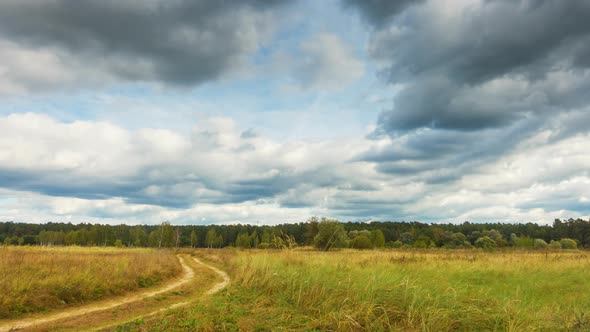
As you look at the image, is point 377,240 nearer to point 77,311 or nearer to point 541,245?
point 541,245

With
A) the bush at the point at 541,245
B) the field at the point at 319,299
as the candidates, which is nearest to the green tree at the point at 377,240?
the bush at the point at 541,245

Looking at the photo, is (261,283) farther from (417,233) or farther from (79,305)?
(417,233)

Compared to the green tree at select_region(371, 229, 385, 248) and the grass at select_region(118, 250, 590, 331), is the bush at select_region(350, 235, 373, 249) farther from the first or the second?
the grass at select_region(118, 250, 590, 331)

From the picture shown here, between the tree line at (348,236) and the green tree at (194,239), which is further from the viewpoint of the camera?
the green tree at (194,239)

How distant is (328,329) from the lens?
7.91 m

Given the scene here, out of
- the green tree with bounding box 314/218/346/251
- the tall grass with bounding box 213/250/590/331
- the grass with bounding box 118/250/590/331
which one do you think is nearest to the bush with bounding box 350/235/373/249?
the green tree with bounding box 314/218/346/251

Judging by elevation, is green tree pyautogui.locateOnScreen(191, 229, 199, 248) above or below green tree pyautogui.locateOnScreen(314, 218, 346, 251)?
below

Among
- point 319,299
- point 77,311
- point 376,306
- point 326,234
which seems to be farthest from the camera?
point 326,234

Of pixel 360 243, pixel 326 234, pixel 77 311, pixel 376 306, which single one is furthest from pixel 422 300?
pixel 360 243

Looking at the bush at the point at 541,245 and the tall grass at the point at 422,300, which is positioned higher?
the tall grass at the point at 422,300

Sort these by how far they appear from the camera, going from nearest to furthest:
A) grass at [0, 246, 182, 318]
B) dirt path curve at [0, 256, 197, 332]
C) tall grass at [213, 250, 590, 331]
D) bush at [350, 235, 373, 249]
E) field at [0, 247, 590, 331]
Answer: tall grass at [213, 250, 590, 331], field at [0, 247, 590, 331], dirt path curve at [0, 256, 197, 332], grass at [0, 246, 182, 318], bush at [350, 235, 373, 249]

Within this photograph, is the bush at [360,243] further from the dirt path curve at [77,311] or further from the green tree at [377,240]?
the dirt path curve at [77,311]

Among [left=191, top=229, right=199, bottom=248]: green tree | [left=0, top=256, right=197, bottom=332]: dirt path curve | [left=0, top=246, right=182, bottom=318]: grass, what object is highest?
[left=0, top=246, right=182, bottom=318]: grass

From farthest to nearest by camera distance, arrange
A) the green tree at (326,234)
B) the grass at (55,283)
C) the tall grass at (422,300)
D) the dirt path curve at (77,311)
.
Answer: the green tree at (326,234)
the grass at (55,283)
the dirt path curve at (77,311)
the tall grass at (422,300)
